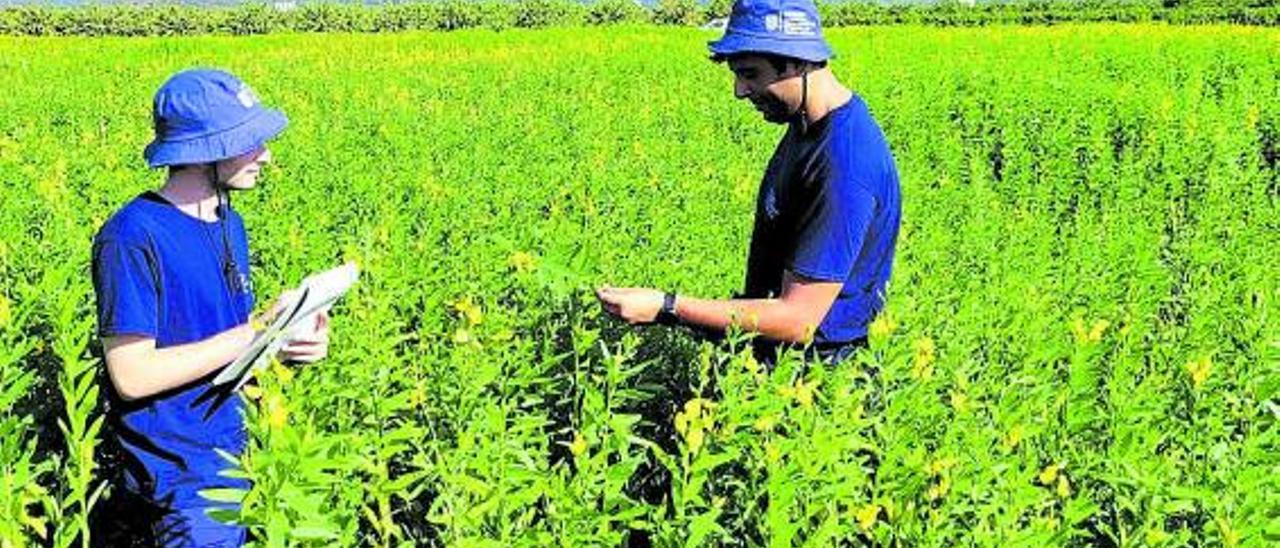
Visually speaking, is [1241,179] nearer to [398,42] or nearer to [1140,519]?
[1140,519]

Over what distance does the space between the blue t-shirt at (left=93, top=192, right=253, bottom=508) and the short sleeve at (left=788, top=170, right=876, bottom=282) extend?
4.55ft

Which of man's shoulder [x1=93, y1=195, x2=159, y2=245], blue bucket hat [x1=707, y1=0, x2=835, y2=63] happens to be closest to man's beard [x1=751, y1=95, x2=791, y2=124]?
blue bucket hat [x1=707, y1=0, x2=835, y2=63]

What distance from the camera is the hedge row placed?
127 feet

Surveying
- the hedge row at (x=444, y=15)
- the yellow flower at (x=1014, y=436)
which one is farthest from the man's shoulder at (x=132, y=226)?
the hedge row at (x=444, y=15)

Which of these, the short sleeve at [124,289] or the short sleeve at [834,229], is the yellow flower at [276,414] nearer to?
the short sleeve at [124,289]

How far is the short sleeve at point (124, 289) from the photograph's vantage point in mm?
2703

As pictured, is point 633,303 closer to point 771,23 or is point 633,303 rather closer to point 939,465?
point 771,23

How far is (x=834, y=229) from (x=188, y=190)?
60.5 inches

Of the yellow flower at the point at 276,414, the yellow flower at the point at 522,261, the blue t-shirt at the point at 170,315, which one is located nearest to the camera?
→ the yellow flower at the point at 276,414

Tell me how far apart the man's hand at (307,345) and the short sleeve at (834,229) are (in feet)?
3.74

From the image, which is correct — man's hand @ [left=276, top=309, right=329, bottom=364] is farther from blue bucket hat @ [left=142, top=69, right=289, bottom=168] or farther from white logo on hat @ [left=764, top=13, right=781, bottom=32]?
white logo on hat @ [left=764, top=13, right=781, bottom=32]

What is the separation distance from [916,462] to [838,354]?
865mm

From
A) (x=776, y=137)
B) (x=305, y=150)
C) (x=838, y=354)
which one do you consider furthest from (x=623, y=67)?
(x=838, y=354)

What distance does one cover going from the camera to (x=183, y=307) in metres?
2.89
